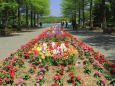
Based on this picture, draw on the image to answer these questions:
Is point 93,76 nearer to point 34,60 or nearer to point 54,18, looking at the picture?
point 34,60

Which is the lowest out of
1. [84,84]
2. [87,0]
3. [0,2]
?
[84,84]

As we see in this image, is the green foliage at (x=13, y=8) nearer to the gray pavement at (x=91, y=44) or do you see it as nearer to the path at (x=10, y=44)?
the path at (x=10, y=44)

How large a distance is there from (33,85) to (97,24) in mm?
38627

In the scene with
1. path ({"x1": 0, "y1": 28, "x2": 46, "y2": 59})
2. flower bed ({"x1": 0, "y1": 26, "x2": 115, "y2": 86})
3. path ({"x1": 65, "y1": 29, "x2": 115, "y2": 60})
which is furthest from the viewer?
path ({"x1": 0, "y1": 28, "x2": 46, "y2": 59})

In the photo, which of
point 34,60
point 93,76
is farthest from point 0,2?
point 93,76

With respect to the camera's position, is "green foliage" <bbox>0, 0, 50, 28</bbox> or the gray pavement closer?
the gray pavement

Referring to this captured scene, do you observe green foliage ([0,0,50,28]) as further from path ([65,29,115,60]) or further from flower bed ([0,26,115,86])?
flower bed ([0,26,115,86])

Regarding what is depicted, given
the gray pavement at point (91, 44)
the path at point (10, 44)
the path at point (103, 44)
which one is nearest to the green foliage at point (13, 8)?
the path at point (10, 44)

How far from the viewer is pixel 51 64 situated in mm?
5992

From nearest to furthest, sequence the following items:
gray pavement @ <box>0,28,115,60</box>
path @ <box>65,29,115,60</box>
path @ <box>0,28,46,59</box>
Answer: path @ <box>65,29,115,60</box> < gray pavement @ <box>0,28,115,60</box> < path @ <box>0,28,46,59</box>

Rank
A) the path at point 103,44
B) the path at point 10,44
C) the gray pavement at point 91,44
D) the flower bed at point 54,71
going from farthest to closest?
the path at point 10,44, the gray pavement at point 91,44, the path at point 103,44, the flower bed at point 54,71

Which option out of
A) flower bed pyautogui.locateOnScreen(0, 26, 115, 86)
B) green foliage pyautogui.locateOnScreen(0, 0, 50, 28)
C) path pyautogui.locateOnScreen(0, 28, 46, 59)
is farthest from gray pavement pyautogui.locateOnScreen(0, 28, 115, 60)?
green foliage pyautogui.locateOnScreen(0, 0, 50, 28)

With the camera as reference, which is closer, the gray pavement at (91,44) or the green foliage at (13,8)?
the gray pavement at (91,44)

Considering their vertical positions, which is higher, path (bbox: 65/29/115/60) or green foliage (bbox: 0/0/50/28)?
green foliage (bbox: 0/0/50/28)
